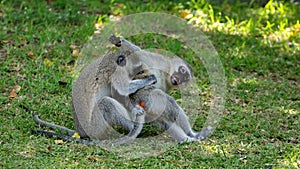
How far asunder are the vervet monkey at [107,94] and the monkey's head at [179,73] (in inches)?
13.1

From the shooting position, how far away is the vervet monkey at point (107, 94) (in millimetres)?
5922

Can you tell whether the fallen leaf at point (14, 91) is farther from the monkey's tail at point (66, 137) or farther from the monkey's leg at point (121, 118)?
the monkey's leg at point (121, 118)

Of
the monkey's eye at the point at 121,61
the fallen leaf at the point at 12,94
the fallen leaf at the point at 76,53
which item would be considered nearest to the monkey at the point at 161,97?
the monkey's eye at the point at 121,61

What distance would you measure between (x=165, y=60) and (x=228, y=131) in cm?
105

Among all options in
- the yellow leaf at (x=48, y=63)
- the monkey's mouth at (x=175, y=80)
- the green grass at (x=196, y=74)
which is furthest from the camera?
the yellow leaf at (x=48, y=63)

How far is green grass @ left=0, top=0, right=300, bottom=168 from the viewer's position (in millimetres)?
5719

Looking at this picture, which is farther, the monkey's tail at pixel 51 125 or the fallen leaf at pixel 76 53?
the fallen leaf at pixel 76 53

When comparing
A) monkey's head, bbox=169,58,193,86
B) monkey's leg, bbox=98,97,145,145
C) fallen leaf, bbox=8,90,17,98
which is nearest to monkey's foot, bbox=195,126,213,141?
monkey's head, bbox=169,58,193,86

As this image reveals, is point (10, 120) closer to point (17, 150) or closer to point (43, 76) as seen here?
point (17, 150)

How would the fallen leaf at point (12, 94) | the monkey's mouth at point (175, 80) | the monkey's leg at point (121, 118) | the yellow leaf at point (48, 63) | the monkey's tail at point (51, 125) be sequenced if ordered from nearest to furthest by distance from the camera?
the monkey's leg at point (121, 118) < the monkey's tail at point (51, 125) < the monkey's mouth at point (175, 80) < the fallen leaf at point (12, 94) < the yellow leaf at point (48, 63)

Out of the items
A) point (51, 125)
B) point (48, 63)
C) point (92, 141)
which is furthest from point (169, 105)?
point (48, 63)

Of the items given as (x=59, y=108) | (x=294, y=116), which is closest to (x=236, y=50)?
(x=294, y=116)

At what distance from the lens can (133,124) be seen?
19.5 ft

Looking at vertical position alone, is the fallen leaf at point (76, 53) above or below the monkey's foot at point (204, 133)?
above
